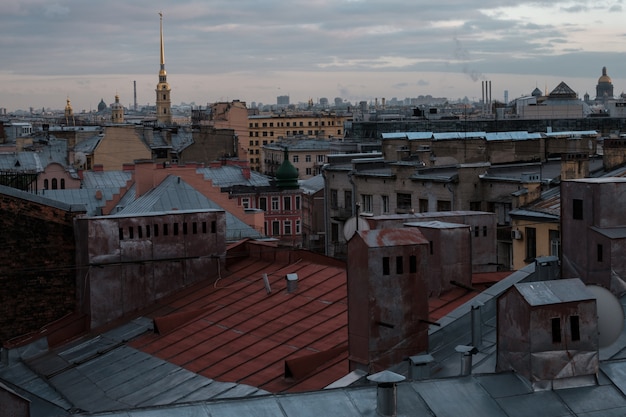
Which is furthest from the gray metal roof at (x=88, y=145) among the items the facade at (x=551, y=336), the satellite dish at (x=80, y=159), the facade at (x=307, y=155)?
the facade at (x=551, y=336)

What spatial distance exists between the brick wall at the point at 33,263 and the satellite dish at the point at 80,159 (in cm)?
5821

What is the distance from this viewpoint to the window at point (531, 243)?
30688mm

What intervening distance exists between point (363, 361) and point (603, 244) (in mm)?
3231

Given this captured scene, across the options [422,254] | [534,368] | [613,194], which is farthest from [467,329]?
[534,368]

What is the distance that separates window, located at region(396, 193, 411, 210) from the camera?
129ft

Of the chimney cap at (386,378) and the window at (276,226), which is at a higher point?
the chimney cap at (386,378)

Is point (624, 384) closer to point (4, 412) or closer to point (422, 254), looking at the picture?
point (422, 254)

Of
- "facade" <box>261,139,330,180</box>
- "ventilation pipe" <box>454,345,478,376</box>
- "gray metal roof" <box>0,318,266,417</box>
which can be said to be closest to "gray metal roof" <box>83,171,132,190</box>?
"facade" <box>261,139,330,180</box>

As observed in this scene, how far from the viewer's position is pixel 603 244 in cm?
1522

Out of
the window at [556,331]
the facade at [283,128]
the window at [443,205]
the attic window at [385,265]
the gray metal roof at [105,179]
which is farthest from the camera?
the facade at [283,128]

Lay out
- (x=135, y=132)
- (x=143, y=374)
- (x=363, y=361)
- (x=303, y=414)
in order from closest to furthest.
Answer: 1. (x=303, y=414)
2. (x=363, y=361)
3. (x=143, y=374)
4. (x=135, y=132)

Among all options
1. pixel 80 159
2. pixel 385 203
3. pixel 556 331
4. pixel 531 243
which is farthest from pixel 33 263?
pixel 80 159

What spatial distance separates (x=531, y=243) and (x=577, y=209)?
612 inches

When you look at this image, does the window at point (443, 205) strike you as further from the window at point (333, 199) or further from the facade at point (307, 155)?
the facade at point (307, 155)
